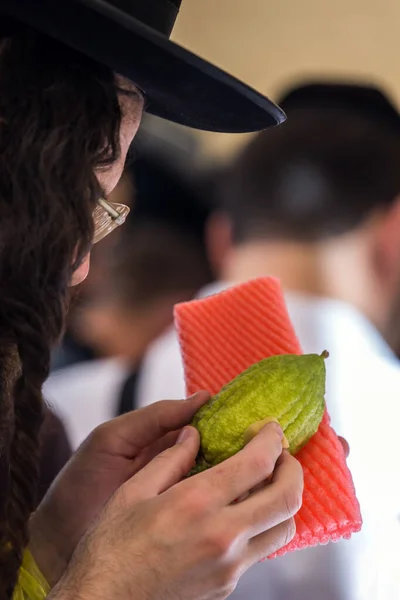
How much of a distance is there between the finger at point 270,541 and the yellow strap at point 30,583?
0.84ft

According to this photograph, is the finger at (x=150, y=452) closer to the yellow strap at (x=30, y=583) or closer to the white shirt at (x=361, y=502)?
the yellow strap at (x=30, y=583)

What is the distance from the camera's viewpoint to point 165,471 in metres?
0.57

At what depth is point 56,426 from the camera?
102 centimetres

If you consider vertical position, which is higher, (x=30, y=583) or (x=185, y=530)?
(x=185, y=530)

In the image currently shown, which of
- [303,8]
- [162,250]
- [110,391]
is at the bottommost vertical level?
[110,391]

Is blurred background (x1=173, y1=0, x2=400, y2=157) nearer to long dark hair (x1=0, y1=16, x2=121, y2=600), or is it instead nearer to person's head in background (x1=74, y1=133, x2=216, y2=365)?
person's head in background (x1=74, y1=133, x2=216, y2=365)

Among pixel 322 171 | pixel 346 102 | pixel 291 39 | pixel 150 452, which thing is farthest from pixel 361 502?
pixel 291 39

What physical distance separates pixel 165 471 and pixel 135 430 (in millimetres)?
196

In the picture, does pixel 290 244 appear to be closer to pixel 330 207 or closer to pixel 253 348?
pixel 330 207

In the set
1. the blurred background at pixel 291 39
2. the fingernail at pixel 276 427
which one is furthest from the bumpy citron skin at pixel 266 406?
the blurred background at pixel 291 39

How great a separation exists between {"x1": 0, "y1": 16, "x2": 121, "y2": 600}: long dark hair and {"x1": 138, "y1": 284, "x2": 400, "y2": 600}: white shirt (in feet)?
1.30

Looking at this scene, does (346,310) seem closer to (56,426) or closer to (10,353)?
(56,426)

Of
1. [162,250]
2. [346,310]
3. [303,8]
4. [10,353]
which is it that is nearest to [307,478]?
[10,353]

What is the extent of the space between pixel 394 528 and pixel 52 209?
60 cm
